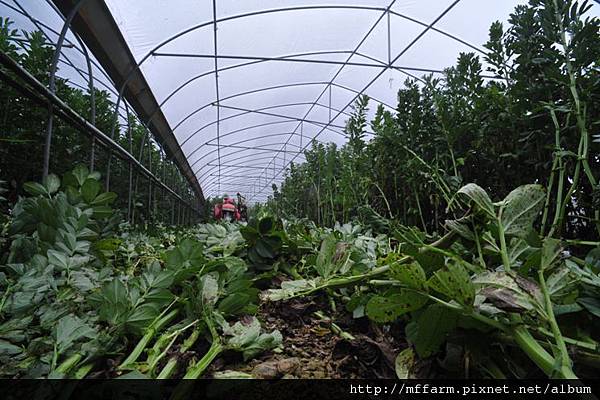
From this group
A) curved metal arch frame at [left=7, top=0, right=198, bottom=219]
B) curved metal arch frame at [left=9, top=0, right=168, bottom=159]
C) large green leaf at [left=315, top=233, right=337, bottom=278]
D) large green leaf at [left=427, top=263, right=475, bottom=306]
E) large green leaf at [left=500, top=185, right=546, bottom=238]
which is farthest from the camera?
curved metal arch frame at [left=9, top=0, right=168, bottom=159]

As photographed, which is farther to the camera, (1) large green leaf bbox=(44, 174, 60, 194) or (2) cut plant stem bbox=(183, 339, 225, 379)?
(1) large green leaf bbox=(44, 174, 60, 194)

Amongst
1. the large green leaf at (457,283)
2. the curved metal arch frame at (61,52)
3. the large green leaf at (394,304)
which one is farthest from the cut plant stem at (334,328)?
the curved metal arch frame at (61,52)

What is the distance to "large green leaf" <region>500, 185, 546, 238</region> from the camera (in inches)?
18.2

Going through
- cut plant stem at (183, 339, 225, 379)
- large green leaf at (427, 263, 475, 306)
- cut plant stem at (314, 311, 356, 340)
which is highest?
large green leaf at (427, 263, 475, 306)

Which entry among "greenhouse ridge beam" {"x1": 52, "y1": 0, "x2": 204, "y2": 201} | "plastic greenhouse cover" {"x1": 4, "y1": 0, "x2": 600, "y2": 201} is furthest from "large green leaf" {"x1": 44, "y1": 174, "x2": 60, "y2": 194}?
"plastic greenhouse cover" {"x1": 4, "y1": 0, "x2": 600, "y2": 201}

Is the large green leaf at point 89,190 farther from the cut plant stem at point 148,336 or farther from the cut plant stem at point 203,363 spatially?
the cut plant stem at point 203,363

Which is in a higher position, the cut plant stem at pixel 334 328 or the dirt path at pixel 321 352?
the cut plant stem at pixel 334 328

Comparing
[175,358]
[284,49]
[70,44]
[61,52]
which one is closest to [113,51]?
[70,44]

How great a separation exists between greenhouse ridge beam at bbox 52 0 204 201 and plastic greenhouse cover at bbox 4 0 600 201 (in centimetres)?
19

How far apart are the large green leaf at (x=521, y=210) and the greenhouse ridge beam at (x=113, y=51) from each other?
10.8ft

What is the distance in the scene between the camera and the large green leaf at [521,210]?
18.2 inches

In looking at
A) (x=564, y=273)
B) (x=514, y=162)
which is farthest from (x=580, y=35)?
(x=564, y=273)

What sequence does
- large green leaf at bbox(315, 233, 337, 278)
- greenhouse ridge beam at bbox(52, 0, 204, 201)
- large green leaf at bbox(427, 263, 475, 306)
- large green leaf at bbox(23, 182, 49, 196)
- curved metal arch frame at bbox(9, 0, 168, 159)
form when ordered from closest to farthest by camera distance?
large green leaf at bbox(427, 263, 475, 306) < large green leaf at bbox(315, 233, 337, 278) < large green leaf at bbox(23, 182, 49, 196) < curved metal arch frame at bbox(9, 0, 168, 159) < greenhouse ridge beam at bbox(52, 0, 204, 201)

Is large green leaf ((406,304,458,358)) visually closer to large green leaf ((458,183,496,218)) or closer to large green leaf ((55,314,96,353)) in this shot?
large green leaf ((458,183,496,218))
